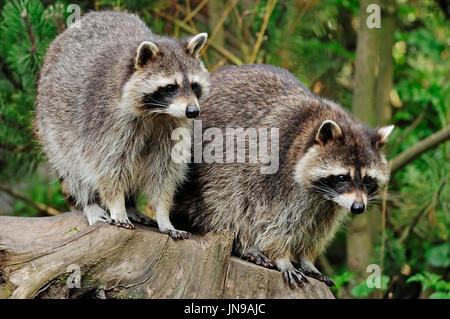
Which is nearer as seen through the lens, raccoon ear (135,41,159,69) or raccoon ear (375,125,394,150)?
raccoon ear (135,41,159,69)

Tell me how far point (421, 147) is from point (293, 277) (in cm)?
360

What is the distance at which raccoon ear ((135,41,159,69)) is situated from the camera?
20.6ft

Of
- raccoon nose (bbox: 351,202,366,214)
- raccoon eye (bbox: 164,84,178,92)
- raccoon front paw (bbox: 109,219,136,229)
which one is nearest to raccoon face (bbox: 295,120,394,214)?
raccoon nose (bbox: 351,202,366,214)

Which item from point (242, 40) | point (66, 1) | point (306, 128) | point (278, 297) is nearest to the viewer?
point (278, 297)

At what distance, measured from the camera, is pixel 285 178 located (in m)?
6.81

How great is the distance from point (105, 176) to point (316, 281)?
2432 millimetres

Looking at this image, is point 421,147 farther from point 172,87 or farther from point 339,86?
point 172,87

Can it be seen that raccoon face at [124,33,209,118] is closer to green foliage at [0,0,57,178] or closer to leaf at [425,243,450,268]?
A: green foliage at [0,0,57,178]

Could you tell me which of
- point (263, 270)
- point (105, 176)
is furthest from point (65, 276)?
point (263, 270)

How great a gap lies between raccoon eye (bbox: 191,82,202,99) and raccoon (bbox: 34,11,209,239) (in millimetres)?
11

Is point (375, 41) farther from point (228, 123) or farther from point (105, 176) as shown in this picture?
point (105, 176)

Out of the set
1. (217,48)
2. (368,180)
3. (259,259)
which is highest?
(217,48)

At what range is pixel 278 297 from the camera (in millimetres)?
6352

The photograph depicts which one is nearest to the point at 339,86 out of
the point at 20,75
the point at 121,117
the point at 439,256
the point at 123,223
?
the point at 439,256
